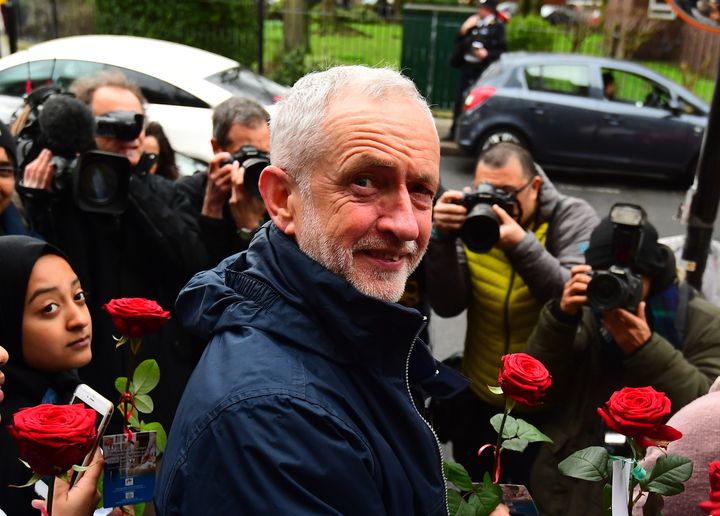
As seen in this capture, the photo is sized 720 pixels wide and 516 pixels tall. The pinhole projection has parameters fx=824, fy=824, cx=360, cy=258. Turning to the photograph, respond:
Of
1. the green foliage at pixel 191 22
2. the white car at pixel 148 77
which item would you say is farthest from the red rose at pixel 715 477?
the green foliage at pixel 191 22

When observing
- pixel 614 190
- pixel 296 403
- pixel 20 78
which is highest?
pixel 296 403

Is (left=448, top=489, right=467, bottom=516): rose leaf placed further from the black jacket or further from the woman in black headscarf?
the black jacket

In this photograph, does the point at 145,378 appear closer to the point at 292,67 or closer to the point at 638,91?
the point at 638,91

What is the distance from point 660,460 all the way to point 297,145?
0.86 metres

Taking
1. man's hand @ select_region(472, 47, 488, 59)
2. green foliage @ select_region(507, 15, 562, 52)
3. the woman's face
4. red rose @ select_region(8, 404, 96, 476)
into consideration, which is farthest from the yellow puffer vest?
green foliage @ select_region(507, 15, 562, 52)

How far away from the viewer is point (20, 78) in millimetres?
7375

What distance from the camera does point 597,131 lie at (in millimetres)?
9867

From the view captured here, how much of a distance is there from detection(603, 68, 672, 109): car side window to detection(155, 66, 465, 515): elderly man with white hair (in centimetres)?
910

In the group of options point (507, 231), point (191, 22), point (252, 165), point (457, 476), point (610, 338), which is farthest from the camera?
point (191, 22)

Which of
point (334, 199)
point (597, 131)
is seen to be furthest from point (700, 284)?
point (597, 131)

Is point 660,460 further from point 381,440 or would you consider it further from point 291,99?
point 291,99

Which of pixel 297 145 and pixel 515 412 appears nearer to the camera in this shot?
pixel 297 145

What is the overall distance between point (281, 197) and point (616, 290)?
1.20 meters

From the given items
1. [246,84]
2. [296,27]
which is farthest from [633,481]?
[296,27]
